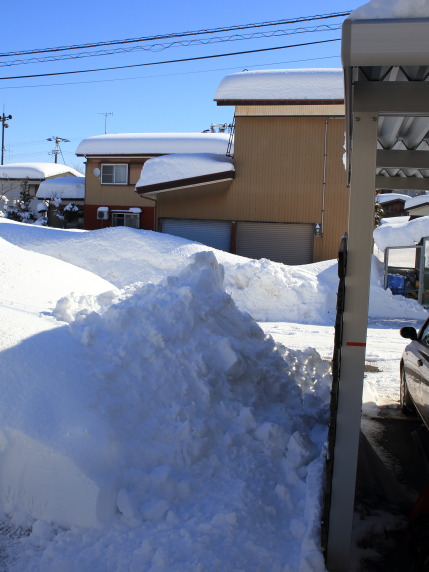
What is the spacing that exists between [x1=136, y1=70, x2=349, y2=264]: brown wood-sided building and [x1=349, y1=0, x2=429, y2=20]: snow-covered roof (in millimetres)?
18520

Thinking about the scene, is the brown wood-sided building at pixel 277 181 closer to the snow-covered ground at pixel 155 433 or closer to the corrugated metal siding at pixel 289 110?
the corrugated metal siding at pixel 289 110

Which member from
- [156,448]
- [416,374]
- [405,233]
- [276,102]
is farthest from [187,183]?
[156,448]

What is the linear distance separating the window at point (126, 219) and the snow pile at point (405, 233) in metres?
12.3

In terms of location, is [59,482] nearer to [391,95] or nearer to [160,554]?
[160,554]

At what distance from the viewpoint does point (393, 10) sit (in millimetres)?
2609

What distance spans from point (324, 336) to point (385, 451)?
6.50 meters

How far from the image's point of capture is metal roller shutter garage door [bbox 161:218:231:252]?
22.3 meters

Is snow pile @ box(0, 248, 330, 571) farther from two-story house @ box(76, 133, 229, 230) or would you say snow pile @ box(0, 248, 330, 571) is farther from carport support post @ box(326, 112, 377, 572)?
two-story house @ box(76, 133, 229, 230)

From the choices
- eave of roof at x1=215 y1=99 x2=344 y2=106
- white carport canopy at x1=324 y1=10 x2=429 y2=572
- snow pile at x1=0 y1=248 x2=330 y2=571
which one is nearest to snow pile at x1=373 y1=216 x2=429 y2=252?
eave of roof at x1=215 y1=99 x2=344 y2=106

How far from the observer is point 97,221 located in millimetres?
27547

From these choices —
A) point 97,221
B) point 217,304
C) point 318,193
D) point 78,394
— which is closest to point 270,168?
point 318,193

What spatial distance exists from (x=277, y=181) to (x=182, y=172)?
12.2 ft

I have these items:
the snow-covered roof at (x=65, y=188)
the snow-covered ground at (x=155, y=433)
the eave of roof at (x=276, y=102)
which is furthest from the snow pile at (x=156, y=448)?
the snow-covered roof at (x=65, y=188)

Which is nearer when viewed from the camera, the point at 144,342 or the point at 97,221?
the point at 144,342
